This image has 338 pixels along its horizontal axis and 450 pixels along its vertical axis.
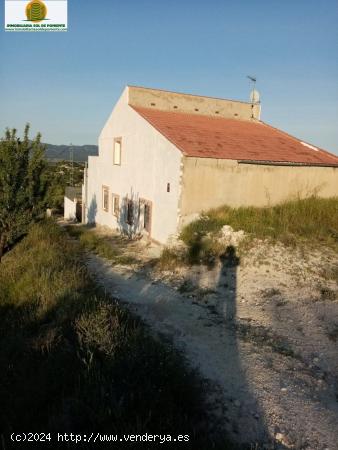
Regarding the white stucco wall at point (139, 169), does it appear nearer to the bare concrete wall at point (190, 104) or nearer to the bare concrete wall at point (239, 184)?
the bare concrete wall at point (239, 184)

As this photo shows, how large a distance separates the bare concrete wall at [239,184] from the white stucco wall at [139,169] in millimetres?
529

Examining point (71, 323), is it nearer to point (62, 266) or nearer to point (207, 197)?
point (62, 266)

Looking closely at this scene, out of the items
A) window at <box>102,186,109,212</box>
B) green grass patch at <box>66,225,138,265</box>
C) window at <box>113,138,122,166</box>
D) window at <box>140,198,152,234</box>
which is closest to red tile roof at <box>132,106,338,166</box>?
window at <box>113,138,122,166</box>

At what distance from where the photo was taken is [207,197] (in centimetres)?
1298

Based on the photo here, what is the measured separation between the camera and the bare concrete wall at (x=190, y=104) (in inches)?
662

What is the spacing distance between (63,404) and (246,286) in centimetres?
604

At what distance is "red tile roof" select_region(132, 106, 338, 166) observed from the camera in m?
13.3

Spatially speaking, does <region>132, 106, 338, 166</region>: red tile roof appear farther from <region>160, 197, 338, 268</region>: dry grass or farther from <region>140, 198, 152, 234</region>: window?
<region>140, 198, 152, 234</region>: window

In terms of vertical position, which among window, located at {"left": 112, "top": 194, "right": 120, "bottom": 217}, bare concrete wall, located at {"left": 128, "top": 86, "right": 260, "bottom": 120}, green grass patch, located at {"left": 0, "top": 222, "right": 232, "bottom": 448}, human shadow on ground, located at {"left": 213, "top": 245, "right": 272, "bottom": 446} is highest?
bare concrete wall, located at {"left": 128, "top": 86, "right": 260, "bottom": 120}

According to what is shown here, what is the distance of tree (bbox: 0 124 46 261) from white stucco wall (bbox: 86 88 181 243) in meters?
4.53

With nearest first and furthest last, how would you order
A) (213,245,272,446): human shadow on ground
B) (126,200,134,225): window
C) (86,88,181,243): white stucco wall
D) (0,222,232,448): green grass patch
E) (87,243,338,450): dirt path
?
(0,222,232,448): green grass patch
(213,245,272,446): human shadow on ground
(87,243,338,450): dirt path
(86,88,181,243): white stucco wall
(126,200,134,225): window

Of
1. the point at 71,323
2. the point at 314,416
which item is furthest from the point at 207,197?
the point at 314,416

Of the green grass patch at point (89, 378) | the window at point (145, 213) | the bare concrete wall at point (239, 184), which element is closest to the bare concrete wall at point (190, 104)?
the window at point (145, 213)

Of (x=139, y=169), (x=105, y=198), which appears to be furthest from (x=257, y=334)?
(x=105, y=198)
